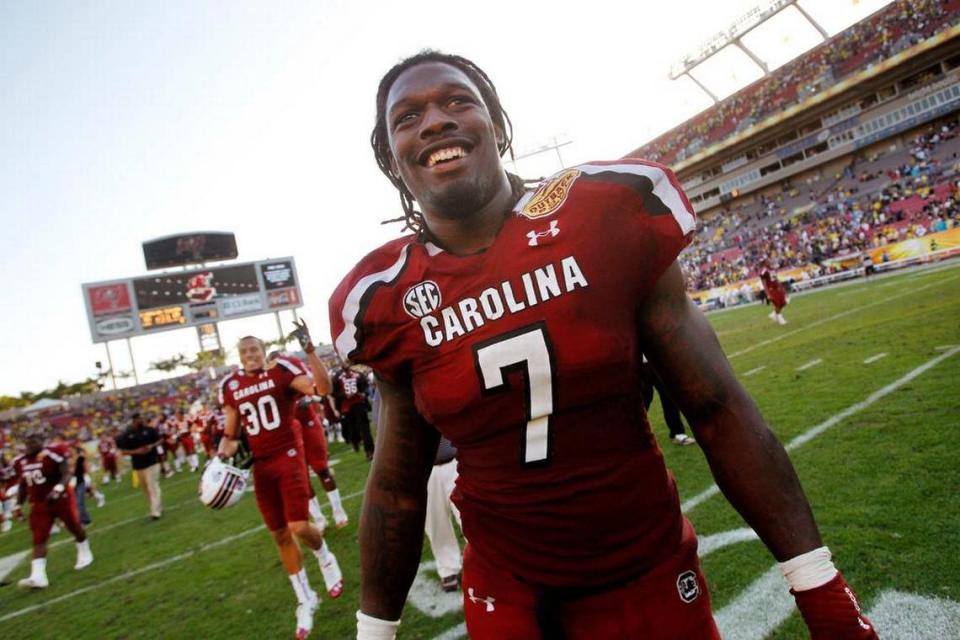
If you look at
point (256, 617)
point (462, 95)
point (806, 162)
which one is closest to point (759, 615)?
point (462, 95)

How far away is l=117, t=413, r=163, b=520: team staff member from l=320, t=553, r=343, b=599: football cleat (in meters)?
6.73

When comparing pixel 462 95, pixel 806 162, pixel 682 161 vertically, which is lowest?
pixel 462 95

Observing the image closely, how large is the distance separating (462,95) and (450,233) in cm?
36

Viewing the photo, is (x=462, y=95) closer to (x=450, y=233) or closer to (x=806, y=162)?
(x=450, y=233)

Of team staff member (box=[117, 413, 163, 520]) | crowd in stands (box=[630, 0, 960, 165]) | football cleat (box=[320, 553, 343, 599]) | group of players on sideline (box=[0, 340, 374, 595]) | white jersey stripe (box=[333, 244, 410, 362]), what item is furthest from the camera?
crowd in stands (box=[630, 0, 960, 165])

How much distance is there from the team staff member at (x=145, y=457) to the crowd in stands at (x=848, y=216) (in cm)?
2243

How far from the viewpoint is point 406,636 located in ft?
10.8

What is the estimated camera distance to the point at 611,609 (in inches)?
46.5

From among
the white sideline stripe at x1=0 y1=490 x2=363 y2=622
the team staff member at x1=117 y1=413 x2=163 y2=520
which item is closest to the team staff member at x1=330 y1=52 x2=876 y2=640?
the white sideline stripe at x1=0 y1=490 x2=363 y2=622

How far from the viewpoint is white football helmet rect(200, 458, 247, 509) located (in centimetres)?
392

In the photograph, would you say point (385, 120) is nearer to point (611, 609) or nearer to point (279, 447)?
point (611, 609)

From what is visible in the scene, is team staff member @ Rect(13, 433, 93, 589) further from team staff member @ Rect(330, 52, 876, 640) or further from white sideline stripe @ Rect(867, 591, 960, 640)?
white sideline stripe @ Rect(867, 591, 960, 640)

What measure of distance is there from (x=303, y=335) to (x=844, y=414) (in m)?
5.03

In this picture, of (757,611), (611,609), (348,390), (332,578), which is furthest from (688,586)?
(348,390)
